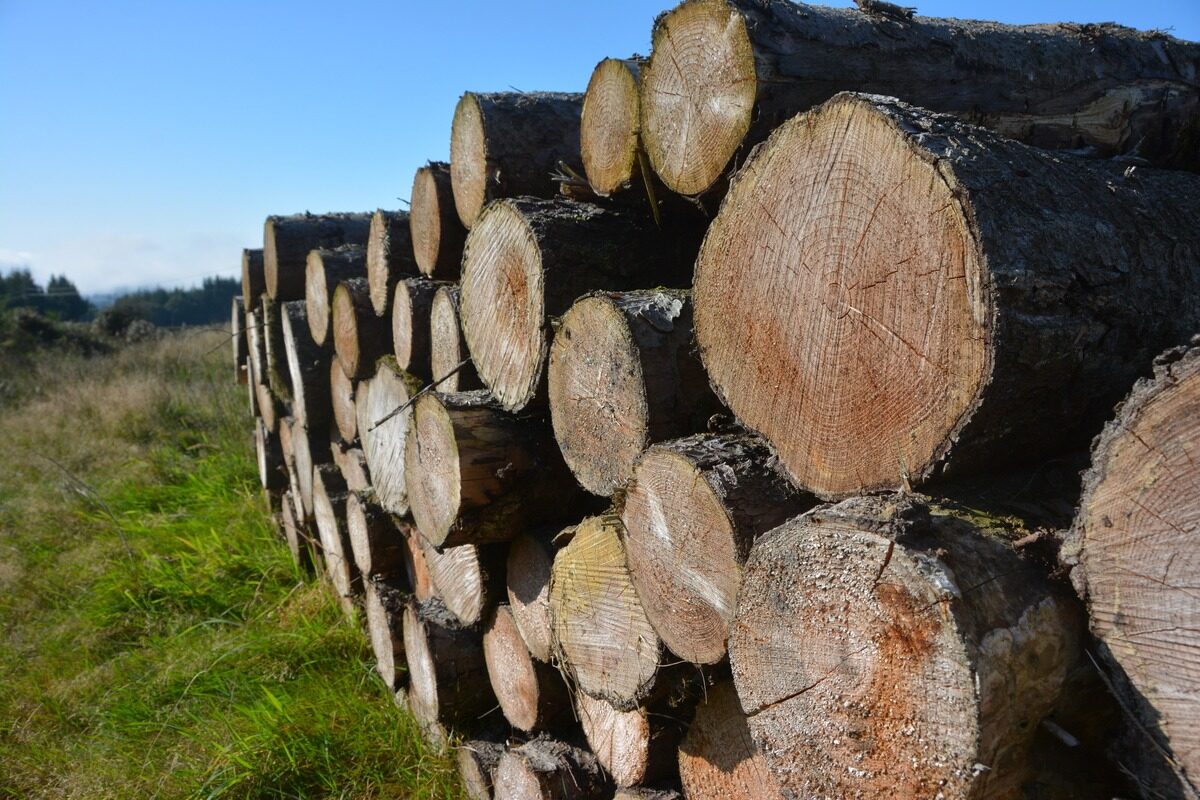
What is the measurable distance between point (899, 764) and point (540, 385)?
1.27 meters

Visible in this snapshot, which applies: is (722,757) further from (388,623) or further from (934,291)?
(388,623)

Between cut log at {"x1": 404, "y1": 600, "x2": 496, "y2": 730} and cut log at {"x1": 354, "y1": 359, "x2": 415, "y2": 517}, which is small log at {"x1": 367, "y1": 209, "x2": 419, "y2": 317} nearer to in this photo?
cut log at {"x1": 354, "y1": 359, "x2": 415, "y2": 517}

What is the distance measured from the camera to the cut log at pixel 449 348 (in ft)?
8.51

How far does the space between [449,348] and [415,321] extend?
0.31 metres

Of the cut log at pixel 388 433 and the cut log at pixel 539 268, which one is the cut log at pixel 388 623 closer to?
the cut log at pixel 388 433

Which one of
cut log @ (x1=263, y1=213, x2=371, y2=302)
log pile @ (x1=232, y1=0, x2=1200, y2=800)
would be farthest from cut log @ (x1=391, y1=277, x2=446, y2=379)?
cut log @ (x1=263, y1=213, x2=371, y2=302)

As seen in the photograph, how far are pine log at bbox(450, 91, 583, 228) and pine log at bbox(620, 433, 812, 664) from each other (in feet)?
4.12

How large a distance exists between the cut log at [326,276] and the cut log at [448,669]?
166 cm

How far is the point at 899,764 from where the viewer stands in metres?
1.12

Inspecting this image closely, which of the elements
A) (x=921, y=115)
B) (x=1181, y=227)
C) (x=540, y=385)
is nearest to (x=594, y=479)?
(x=540, y=385)

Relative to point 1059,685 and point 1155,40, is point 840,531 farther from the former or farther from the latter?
point 1155,40

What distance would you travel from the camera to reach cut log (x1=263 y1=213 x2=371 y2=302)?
15.2 feet

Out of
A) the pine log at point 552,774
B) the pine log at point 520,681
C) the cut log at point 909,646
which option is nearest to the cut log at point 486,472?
the pine log at point 520,681

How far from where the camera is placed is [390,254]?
3211 millimetres
